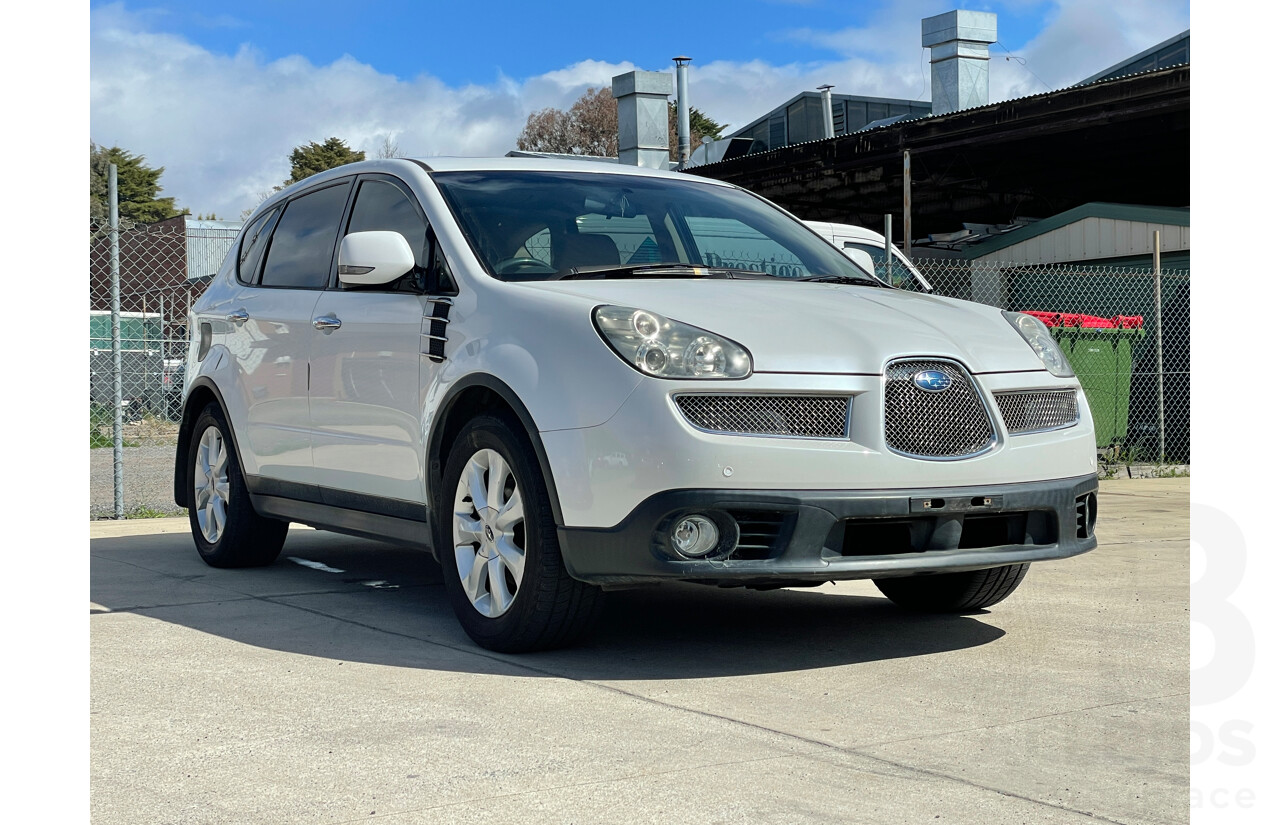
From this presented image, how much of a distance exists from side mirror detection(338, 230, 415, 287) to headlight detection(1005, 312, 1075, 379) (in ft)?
7.17

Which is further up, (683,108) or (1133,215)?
(683,108)

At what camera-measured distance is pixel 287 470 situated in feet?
20.6

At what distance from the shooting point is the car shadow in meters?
4.79

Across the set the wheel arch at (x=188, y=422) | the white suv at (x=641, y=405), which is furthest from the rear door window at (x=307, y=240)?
the wheel arch at (x=188, y=422)

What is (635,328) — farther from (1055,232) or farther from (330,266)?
(1055,232)

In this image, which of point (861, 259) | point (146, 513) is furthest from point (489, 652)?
point (146, 513)

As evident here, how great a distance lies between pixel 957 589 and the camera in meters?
5.59

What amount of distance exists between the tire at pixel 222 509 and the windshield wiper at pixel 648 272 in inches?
98.7

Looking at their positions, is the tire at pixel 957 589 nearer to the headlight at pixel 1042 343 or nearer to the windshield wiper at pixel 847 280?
the headlight at pixel 1042 343

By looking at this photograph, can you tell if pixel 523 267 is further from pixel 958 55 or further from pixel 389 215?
pixel 958 55
